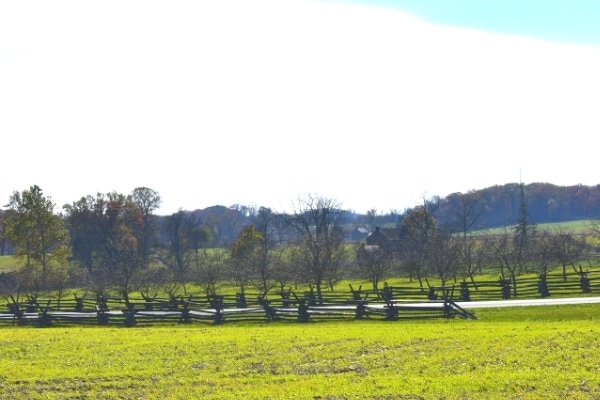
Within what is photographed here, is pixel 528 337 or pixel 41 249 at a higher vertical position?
pixel 41 249

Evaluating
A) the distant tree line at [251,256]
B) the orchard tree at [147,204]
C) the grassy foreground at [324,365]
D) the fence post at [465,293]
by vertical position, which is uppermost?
the orchard tree at [147,204]

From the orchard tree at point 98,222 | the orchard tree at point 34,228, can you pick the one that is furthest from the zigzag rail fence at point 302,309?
the orchard tree at point 98,222

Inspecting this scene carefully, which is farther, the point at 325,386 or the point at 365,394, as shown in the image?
the point at 325,386

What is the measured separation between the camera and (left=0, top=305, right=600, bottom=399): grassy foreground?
16547mm

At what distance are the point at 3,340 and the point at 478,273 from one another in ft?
201

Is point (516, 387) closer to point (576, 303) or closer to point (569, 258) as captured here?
point (576, 303)

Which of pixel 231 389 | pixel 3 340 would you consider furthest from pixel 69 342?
pixel 231 389

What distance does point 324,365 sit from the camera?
20.8 metres

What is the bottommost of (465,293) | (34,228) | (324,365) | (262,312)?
(324,365)

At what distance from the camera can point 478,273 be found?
84.9 metres

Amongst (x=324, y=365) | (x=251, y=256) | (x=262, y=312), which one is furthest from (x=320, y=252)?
(x=324, y=365)

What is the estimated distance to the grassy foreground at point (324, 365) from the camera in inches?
651

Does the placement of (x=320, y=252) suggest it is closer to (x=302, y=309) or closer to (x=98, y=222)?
(x=302, y=309)

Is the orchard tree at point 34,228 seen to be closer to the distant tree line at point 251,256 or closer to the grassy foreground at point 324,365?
the distant tree line at point 251,256
